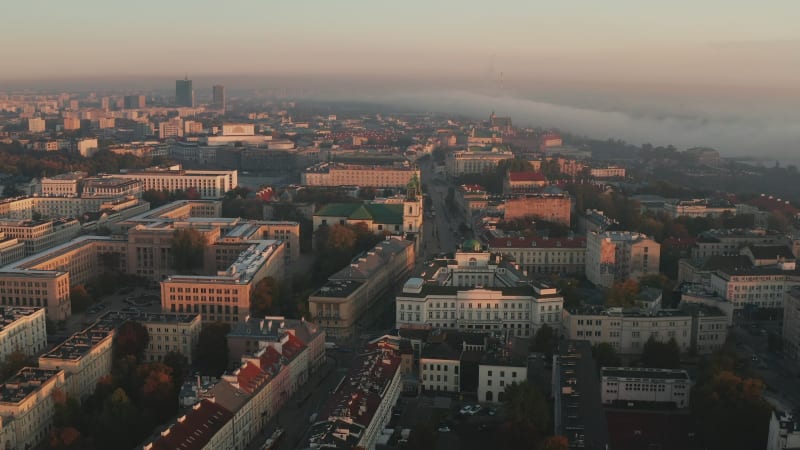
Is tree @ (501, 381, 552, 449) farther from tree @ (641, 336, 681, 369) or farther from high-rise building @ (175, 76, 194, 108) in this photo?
high-rise building @ (175, 76, 194, 108)

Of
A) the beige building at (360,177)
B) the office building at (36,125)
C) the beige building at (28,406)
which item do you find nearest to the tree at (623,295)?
the beige building at (28,406)

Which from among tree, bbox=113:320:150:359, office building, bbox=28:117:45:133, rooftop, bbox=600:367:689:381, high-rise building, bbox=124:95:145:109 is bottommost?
rooftop, bbox=600:367:689:381

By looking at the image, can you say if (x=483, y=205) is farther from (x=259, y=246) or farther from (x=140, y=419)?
(x=140, y=419)

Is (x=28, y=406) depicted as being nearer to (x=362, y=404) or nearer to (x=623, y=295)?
(x=362, y=404)

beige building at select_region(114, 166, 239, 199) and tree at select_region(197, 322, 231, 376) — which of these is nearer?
tree at select_region(197, 322, 231, 376)

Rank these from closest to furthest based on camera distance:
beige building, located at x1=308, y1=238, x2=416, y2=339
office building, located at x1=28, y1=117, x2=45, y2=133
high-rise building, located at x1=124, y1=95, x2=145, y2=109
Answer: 1. beige building, located at x1=308, y1=238, x2=416, y2=339
2. office building, located at x1=28, y1=117, x2=45, y2=133
3. high-rise building, located at x1=124, y1=95, x2=145, y2=109

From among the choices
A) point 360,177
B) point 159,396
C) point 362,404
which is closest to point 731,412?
point 362,404

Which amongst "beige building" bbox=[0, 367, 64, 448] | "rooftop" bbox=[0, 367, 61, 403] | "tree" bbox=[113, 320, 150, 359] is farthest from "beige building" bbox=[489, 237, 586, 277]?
"beige building" bbox=[0, 367, 64, 448]
